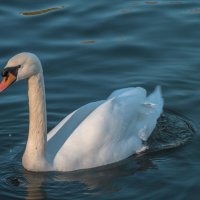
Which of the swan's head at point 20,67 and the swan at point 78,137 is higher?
the swan's head at point 20,67

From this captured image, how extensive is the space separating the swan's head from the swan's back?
43.5 inches

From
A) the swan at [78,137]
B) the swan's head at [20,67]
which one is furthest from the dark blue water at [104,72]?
the swan's head at [20,67]

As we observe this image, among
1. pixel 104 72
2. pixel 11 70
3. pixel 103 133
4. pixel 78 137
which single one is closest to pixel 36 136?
pixel 78 137

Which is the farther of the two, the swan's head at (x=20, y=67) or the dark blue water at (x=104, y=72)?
the dark blue water at (x=104, y=72)

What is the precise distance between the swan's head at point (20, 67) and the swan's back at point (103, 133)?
1105mm

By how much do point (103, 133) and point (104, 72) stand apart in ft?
11.0

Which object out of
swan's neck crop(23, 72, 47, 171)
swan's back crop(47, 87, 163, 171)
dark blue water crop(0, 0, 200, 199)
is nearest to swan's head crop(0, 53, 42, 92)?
swan's neck crop(23, 72, 47, 171)

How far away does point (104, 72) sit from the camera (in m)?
12.8

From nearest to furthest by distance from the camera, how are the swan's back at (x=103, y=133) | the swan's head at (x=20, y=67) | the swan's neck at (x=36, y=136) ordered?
the swan's head at (x=20, y=67)
the swan's neck at (x=36, y=136)
the swan's back at (x=103, y=133)

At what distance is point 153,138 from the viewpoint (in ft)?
34.6

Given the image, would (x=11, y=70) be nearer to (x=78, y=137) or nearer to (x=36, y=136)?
(x=36, y=136)

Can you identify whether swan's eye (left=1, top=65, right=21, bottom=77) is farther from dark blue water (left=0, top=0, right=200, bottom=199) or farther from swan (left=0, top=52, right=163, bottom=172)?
dark blue water (left=0, top=0, right=200, bottom=199)

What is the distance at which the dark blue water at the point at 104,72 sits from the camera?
9258 millimetres

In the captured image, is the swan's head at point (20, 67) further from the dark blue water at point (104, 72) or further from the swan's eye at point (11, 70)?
the dark blue water at point (104, 72)
